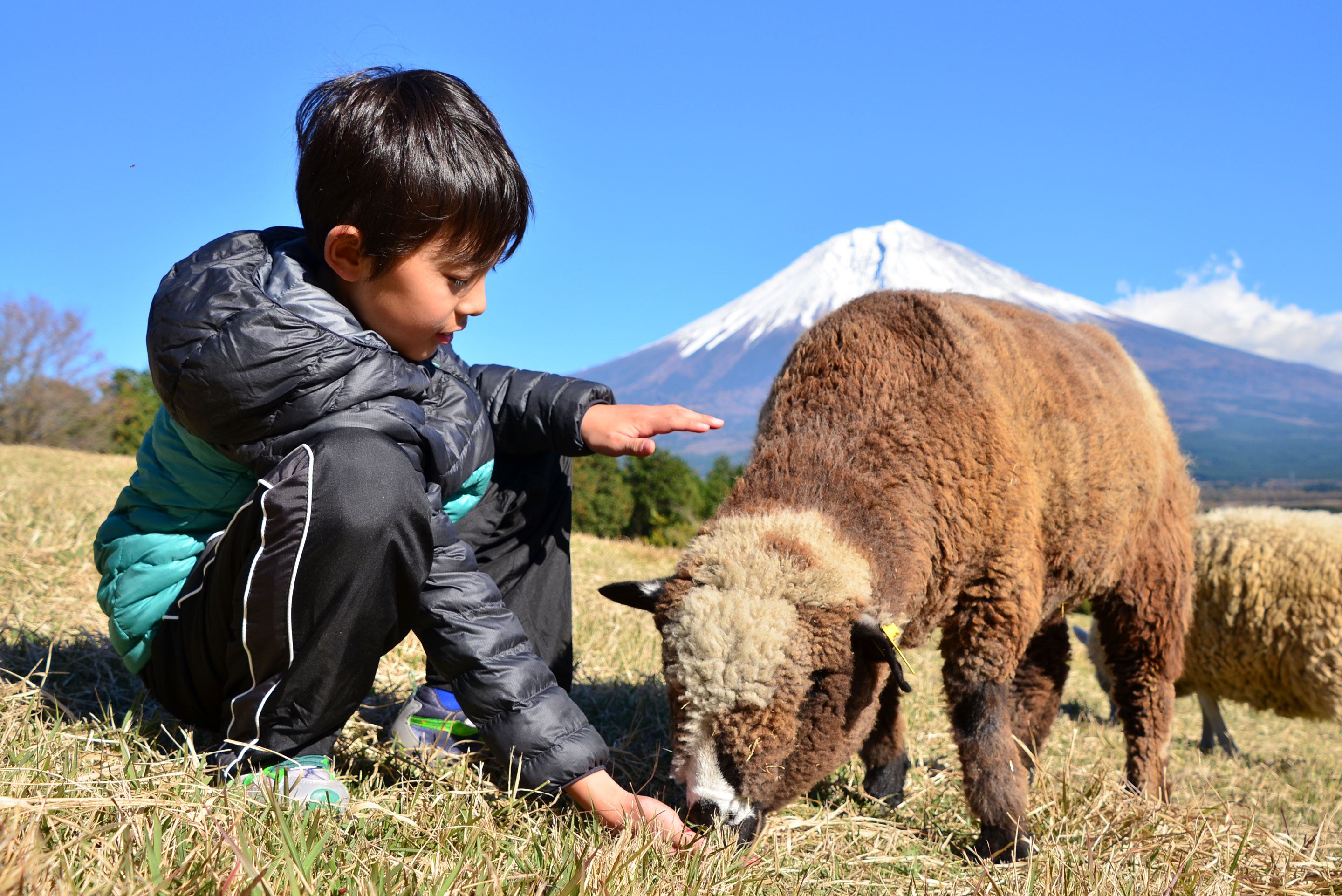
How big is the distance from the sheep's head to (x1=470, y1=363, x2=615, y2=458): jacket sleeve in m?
0.66

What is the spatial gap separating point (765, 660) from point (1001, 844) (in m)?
1.27

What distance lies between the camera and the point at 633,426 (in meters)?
2.80

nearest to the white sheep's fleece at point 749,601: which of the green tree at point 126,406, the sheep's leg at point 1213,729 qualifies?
the sheep's leg at point 1213,729

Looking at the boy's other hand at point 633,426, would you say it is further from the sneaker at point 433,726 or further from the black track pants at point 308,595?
the sneaker at point 433,726

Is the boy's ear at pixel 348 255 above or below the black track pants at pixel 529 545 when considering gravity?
above

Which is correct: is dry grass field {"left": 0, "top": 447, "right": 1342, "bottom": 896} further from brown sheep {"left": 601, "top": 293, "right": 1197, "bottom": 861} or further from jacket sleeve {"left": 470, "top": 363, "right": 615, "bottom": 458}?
jacket sleeve {"left": 470, "top": 363, "right": 615, "bottom": 458}

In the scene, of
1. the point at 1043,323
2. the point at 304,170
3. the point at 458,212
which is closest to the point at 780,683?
the point at 458,212

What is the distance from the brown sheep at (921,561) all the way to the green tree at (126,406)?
2741cm

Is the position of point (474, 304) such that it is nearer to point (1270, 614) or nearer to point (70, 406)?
point (1270, 614)

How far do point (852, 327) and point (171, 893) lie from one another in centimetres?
273

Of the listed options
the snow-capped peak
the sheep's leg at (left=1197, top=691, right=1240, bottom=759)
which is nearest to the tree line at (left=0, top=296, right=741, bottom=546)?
the sheep's leg at (left=1197, top=691, right=1240, bottom=759)

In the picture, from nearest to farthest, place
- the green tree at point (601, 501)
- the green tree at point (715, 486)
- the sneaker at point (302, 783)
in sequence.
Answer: the sneaker at point (302, 783), the green tree at point (715, 486), the green tree at point (601, 501)

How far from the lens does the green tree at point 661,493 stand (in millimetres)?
19094

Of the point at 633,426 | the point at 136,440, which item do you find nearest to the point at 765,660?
the point at 633,426
